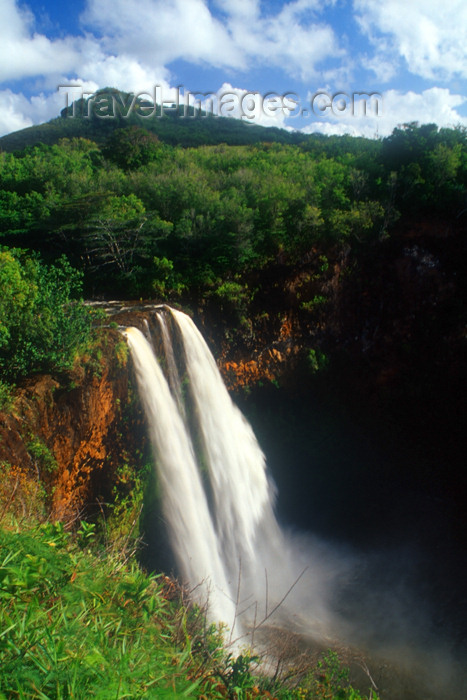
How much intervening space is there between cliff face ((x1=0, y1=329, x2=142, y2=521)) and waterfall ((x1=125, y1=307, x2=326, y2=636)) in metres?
0.52

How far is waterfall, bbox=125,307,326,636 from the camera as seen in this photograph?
27.2 ft

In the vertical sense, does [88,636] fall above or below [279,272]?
below

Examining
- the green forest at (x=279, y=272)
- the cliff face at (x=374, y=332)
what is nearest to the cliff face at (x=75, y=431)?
the green forest at (x=279, y=272)

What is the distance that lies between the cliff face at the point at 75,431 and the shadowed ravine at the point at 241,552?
53cm

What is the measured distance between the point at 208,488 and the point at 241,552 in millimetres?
1938

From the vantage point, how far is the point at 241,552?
968 cm

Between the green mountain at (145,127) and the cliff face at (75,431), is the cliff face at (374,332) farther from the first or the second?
the green mountain at (145,127)

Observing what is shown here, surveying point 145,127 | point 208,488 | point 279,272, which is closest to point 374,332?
point 279,272

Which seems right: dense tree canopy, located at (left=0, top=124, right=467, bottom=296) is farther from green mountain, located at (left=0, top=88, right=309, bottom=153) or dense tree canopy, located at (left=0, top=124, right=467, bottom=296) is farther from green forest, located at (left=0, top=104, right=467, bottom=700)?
green mountain, located at (left=0, top=88, right=309, bottom=153)

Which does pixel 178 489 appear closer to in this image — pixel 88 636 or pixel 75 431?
pixel 75 431

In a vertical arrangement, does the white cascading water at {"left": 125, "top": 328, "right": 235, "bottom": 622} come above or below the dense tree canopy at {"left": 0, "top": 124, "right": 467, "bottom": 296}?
below

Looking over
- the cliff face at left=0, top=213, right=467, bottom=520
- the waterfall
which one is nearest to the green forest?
the cliff face at left=0, top=213, right=467, bottom=520

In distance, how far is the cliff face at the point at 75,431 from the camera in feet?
21.1

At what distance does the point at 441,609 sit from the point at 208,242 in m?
13.7
